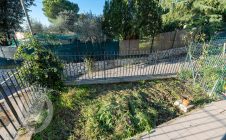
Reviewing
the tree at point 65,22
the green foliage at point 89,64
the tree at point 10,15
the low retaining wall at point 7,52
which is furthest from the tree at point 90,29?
the tree at point 10,15

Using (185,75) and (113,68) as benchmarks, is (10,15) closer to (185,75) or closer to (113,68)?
(113,68)

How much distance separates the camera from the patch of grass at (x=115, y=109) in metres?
4.65

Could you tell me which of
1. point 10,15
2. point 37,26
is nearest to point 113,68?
point 10,15

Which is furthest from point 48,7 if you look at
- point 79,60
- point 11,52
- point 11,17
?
point 79,60

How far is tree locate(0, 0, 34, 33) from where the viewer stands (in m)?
14.0

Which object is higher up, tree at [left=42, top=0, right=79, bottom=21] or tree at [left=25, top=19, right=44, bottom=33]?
tree at [left=42, top=0, right=79, bottom=21]

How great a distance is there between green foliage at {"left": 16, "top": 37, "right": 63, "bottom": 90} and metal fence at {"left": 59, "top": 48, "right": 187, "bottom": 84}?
0.87 meters

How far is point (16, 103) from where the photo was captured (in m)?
4.41

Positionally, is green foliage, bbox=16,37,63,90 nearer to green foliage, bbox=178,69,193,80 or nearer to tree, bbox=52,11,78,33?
green foliage, bbox=178,69,193,80

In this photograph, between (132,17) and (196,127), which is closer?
(196,127)

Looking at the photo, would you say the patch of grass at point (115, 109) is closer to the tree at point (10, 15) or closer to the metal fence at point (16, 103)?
the metal fence at point (16, 103)

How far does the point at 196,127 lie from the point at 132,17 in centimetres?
747

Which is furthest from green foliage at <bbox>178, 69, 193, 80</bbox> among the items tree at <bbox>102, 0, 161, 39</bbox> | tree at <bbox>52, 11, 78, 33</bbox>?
tree at <bbox>52, 11, 78, 33</bbox>

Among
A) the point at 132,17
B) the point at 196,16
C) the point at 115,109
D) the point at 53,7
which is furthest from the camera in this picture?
the point at 53,7
